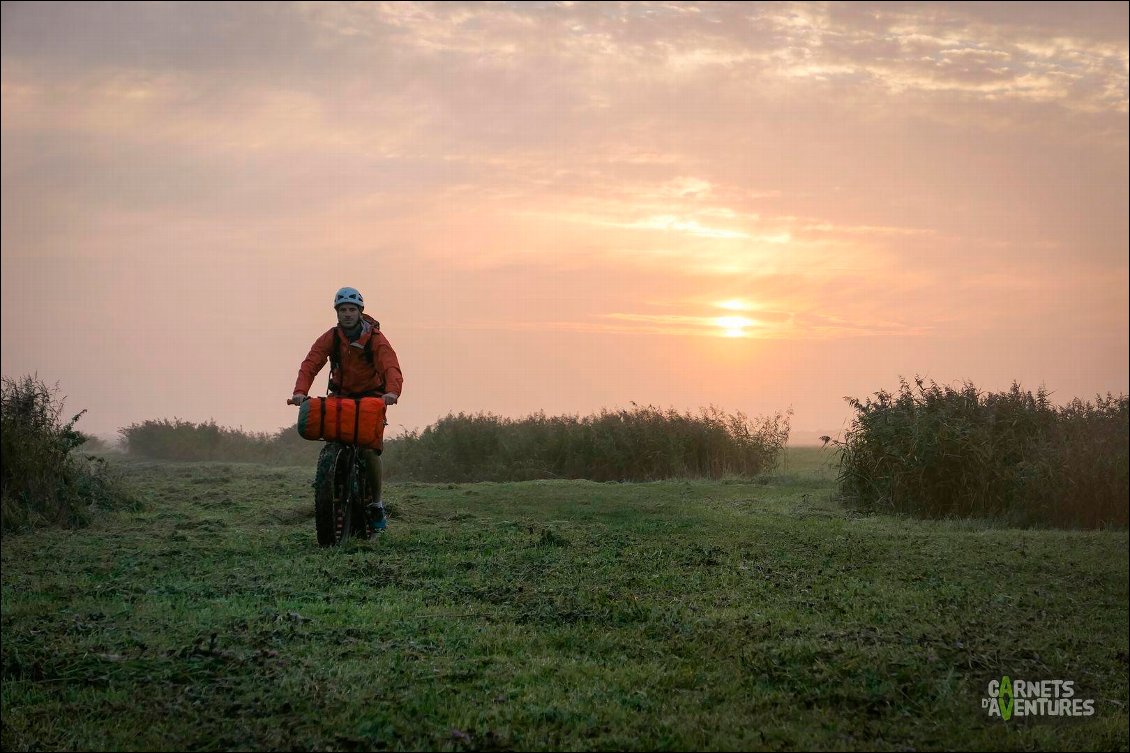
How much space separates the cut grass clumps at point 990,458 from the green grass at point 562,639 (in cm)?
75

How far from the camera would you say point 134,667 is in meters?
5.29

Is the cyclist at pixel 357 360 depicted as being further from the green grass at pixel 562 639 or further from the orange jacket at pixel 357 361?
the green grass at pixel 562 639

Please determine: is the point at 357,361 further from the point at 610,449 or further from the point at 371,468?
the point at 610,449

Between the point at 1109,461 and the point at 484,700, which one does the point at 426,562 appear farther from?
the point at 1109,461

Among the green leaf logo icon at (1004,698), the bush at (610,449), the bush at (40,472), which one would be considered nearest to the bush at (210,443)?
the bush at (610,449)

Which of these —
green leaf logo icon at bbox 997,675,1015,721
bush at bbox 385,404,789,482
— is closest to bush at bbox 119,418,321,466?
bush at bbox 385,404,789,482

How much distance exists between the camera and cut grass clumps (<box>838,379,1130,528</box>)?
974 centimetres

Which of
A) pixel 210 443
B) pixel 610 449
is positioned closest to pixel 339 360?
pixel 610 449

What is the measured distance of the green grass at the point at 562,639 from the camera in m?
4.45

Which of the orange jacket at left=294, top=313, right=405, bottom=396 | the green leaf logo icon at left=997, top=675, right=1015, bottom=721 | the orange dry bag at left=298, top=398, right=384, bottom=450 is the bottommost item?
the green leaf logo icon at left=997, top=675, right=1015, bottom=721

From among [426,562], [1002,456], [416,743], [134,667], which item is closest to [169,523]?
[426,562]

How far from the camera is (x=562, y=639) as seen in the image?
582 centimetres

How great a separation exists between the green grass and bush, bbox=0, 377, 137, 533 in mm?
1623

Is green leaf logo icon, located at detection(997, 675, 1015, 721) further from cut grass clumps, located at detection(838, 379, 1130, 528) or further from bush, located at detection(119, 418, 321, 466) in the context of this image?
bush, located at detection(119, 418, 321, 466)
